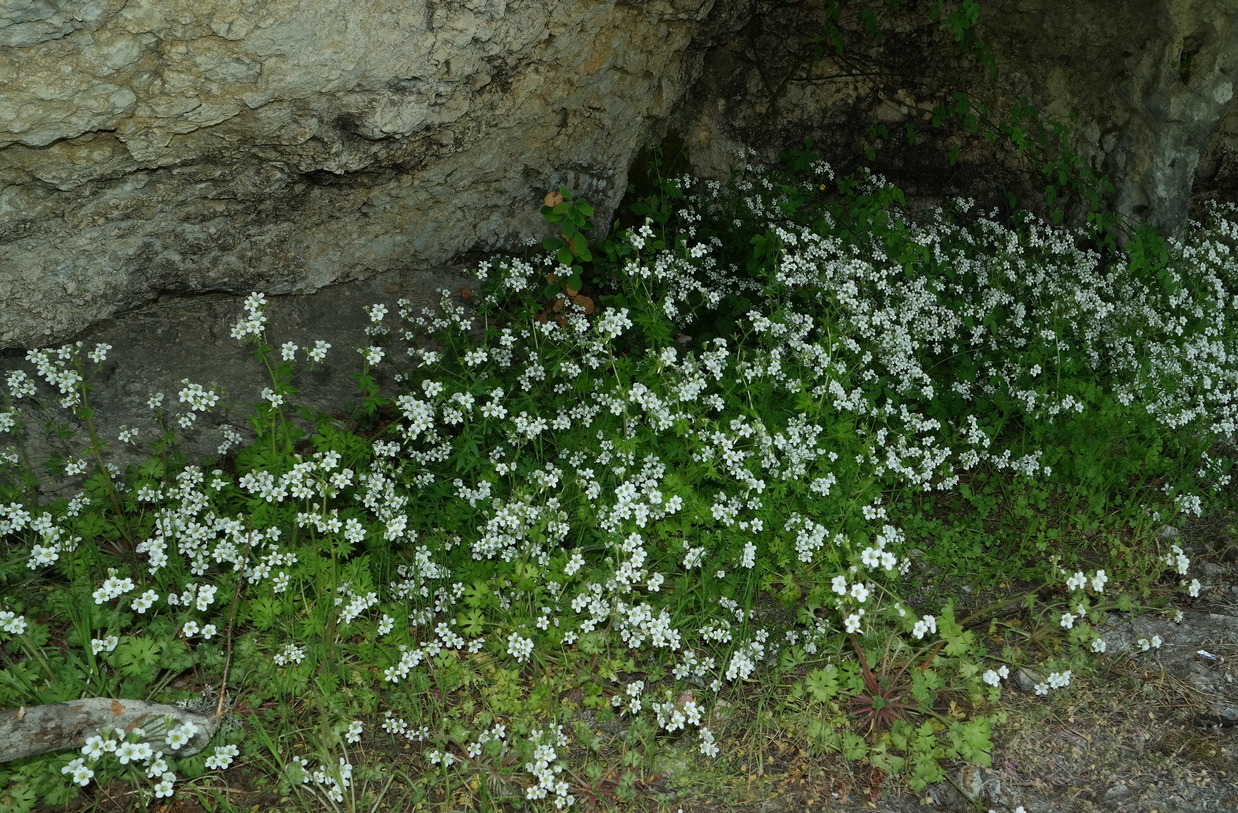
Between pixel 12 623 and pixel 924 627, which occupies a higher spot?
pixel 924 627

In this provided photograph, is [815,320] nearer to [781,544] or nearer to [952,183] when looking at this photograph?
[781,544]

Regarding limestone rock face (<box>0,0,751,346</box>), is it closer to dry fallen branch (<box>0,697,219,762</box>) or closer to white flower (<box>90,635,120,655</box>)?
white flower (<box>90,635,120,655</box>)

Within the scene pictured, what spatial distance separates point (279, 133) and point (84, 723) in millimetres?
2691

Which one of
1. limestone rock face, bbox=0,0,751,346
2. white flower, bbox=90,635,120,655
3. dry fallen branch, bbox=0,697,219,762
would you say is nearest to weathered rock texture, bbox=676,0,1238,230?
limestone rock face, bbox=0,0,751,346

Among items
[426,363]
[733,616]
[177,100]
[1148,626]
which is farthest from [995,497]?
[177,100]

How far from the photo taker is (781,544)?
4.39m

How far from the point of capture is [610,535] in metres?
4.20

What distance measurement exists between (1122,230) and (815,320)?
3603 millimetres

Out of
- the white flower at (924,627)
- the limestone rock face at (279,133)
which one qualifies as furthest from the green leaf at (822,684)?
the limestone rock face at (279,133)

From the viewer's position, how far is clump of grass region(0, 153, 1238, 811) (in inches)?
141

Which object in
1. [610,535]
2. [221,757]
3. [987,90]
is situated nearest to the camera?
[221,757]

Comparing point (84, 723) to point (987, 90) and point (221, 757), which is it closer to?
point (221, 757)

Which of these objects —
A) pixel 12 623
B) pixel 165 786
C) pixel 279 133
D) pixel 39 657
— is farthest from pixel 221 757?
pixel 279 133

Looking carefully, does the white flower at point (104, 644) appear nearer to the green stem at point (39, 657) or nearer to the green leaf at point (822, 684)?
the green stem at point (39, 657)
